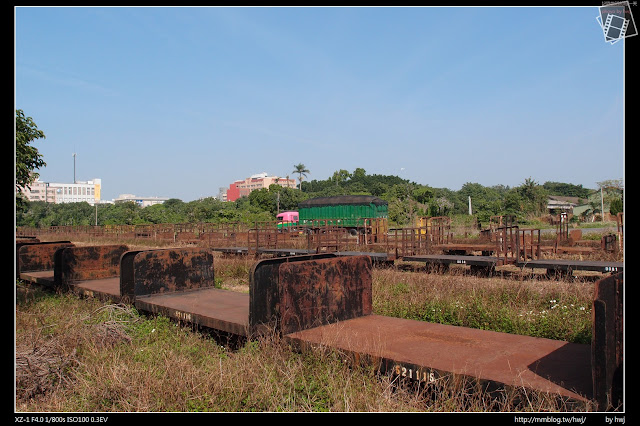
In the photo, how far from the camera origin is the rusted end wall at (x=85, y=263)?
7.82 metres

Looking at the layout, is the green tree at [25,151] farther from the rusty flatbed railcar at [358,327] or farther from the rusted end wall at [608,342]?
the rusted end wall at [608,342]

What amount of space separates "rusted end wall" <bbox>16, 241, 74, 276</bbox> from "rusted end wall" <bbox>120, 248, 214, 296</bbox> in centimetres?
478

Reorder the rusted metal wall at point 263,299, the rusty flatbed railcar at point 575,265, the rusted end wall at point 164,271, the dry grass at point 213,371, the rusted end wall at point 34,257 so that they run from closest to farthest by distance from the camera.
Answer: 1. the dry grass at point 213,371
2. the rusted metal wall at point 263,299
3. the rusted end wall at point 164,271
4. the rusty flatbed railcar at point 575,265
5. the rusted end wall at point 34,257

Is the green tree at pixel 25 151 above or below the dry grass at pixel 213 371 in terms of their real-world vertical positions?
above

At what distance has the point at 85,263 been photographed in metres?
8.16

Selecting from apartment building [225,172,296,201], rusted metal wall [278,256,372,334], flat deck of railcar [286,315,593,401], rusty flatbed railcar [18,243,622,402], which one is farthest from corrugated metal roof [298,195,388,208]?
apartment building [225,172,296,201]

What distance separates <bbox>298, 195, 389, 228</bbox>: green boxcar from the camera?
34219 mm

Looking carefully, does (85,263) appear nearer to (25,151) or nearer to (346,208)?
(25,151)

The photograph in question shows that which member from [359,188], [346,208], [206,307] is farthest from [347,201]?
[359,188]

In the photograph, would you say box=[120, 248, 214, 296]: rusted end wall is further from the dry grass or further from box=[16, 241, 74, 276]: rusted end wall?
box=[16, 241, 74, 276]: rusted end wall

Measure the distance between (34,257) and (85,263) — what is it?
9.99ft

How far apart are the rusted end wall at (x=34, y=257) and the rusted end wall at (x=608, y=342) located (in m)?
10.4

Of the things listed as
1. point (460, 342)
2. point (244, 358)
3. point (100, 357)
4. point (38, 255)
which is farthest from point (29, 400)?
point (38, 255)

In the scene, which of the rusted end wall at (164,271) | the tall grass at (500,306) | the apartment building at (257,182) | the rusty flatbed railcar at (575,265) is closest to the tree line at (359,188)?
the rusted end wall at (164,271)
